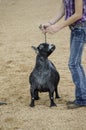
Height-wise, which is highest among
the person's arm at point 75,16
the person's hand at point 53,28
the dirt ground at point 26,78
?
the person's arm at point 75,16

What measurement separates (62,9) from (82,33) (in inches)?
21.1

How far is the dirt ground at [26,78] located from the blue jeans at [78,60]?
Result: 0.63 ft

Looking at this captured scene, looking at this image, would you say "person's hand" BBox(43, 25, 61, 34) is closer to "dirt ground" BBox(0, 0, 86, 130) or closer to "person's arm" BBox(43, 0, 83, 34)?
"person's arm" BBox(43, 0, 83, 34)

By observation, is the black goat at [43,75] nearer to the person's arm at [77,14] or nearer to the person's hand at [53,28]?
the person's hand at [53,28]

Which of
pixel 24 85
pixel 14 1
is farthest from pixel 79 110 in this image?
pixel 14 1

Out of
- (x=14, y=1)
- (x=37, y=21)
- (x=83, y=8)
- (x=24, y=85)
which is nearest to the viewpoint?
(x=83, y=8)

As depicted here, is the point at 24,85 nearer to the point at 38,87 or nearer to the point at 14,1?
the point at 38,87

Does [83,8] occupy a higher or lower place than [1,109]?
higher

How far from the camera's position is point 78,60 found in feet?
17.9

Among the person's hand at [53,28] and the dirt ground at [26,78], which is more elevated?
the person's hand at [53,28]

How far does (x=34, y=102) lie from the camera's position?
5992 mm

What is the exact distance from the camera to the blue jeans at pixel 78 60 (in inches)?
211

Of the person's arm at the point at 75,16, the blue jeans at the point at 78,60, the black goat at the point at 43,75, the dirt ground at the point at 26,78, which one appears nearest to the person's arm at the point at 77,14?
the person's arm at the point at 75,16

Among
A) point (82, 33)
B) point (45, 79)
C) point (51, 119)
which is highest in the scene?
point (82, 33)
